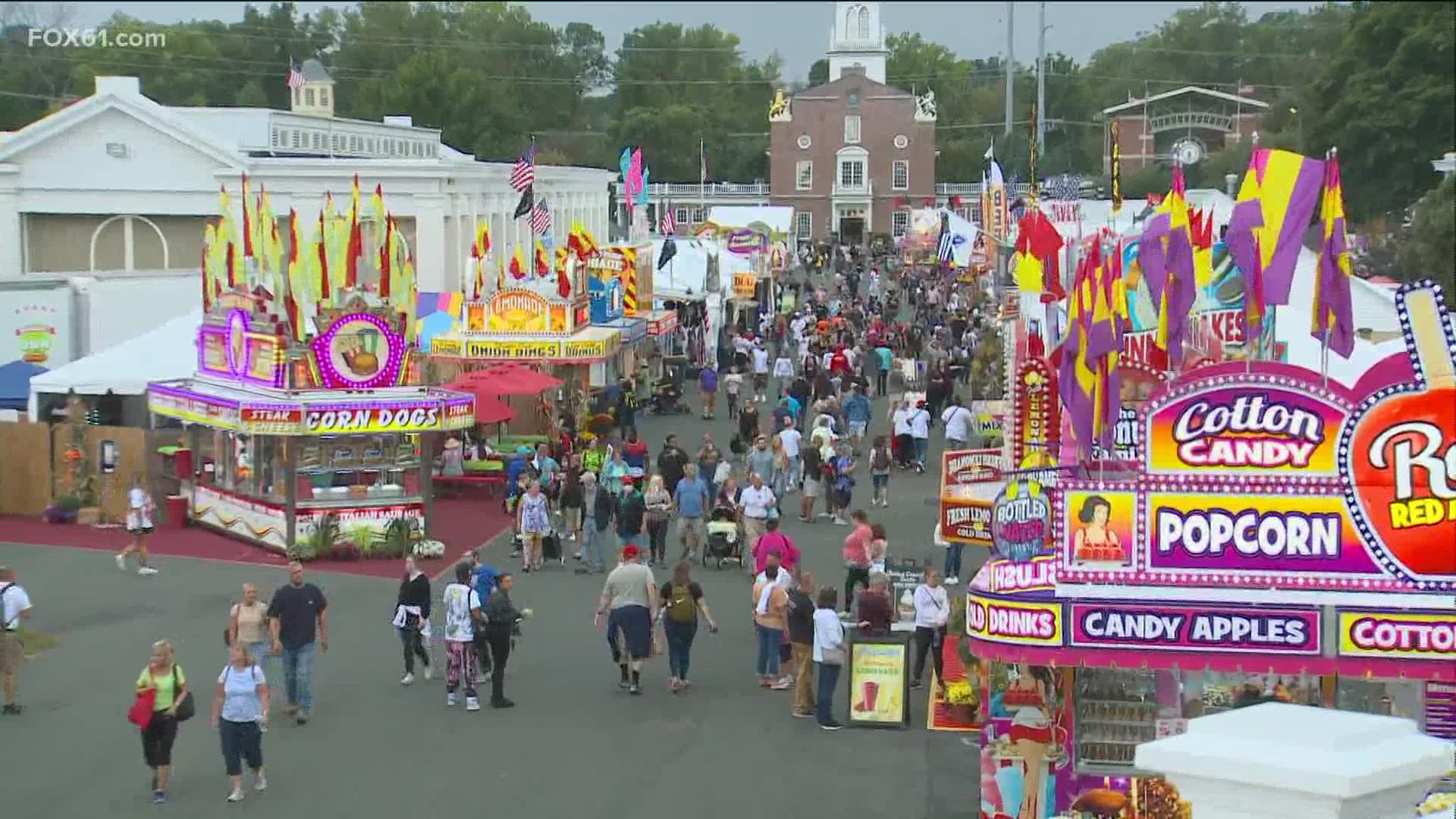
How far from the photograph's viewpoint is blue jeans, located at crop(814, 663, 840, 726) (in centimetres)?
1642

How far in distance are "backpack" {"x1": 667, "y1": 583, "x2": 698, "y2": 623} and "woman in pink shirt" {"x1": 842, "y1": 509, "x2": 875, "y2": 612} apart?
3.06 metres

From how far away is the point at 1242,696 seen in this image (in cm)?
1269

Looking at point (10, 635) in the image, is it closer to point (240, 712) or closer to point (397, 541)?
point (240, 712)

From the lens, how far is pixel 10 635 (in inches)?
663

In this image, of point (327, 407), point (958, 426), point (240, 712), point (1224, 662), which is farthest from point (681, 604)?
point (958, 426)

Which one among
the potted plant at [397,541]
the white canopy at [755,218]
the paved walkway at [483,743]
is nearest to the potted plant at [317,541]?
the potted plant at [397,541]

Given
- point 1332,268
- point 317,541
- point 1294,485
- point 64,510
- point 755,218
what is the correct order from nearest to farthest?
point 1294,485 < point 1332,268 < point 317,541 < point 64,510 < point 755,218

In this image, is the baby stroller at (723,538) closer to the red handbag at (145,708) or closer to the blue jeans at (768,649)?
the blue jeans at (768,649)

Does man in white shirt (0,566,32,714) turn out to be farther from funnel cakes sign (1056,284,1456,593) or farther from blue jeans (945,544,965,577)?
blue jeans (945,544,965,577)

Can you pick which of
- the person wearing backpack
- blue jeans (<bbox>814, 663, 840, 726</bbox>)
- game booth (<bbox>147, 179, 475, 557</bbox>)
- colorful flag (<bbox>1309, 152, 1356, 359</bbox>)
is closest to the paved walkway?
blue jeans (<bbox>814, 663, 840, 726</bbox>)

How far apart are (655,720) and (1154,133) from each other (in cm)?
A: 8790

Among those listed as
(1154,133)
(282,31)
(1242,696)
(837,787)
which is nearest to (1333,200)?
(1242,696)

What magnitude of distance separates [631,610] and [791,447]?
11.6 m

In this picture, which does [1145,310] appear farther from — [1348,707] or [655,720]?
[1348,707]
